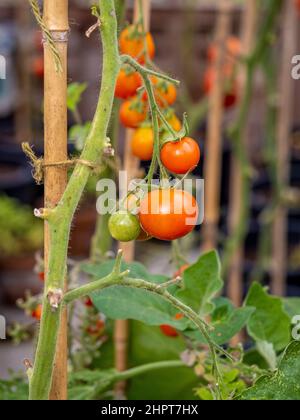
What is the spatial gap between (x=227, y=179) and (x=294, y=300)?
3068 millimetres

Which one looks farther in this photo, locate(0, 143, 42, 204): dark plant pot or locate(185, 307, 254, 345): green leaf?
locate(0, 143, 42, 204): dark plant pot

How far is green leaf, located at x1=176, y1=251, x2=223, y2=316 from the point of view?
842mm

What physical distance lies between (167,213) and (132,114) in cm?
33

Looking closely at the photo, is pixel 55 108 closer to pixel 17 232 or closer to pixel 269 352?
pixel 269 352

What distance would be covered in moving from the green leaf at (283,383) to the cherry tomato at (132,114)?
15.8 inches

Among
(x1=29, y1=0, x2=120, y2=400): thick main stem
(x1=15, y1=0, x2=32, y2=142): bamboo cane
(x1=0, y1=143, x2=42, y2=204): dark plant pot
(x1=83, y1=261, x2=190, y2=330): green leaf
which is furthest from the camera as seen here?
(x1=15, y1=0, x2=32, y2=142): bamboo cane

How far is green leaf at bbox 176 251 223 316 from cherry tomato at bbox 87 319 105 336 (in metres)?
0.19

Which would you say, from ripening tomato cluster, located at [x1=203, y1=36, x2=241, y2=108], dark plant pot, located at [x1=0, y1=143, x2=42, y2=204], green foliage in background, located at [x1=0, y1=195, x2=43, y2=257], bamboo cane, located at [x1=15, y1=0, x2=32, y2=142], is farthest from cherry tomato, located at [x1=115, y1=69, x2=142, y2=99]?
bamboo cane, located at [x1=15, y1=0, x2=32, y2=142]

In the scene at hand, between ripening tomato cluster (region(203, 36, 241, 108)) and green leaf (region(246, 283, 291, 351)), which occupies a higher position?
ripening tomato cluster (region(203, 36, 241, 108))

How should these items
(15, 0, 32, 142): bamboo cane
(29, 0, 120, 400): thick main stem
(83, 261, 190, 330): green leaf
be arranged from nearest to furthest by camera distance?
(29, 0, 120, 400): thick main stem, (83, 261, 190, 330): green leaf, (15, 0, 32, 142): bamboo cane

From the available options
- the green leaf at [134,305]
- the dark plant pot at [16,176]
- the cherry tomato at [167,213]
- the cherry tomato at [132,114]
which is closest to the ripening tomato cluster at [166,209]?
the cherry tomato at [167,213]

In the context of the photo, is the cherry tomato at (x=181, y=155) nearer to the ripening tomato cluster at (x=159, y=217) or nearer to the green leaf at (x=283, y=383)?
the ripening tomato cluster at (x=159, y=217)

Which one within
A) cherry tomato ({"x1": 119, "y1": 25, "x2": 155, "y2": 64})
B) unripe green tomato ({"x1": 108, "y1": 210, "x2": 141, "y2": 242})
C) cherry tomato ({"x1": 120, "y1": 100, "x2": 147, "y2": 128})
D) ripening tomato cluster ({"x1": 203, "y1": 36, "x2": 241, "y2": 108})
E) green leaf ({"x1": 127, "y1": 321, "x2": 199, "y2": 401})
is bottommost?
green leaf ({"x1": 127, "y1": 321, "x2": 199, "y2": 401})

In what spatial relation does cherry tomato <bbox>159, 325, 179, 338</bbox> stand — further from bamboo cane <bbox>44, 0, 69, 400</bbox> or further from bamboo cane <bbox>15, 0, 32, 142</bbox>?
bamboo cane <bbox>15, 0, 32, 142</bbox>
